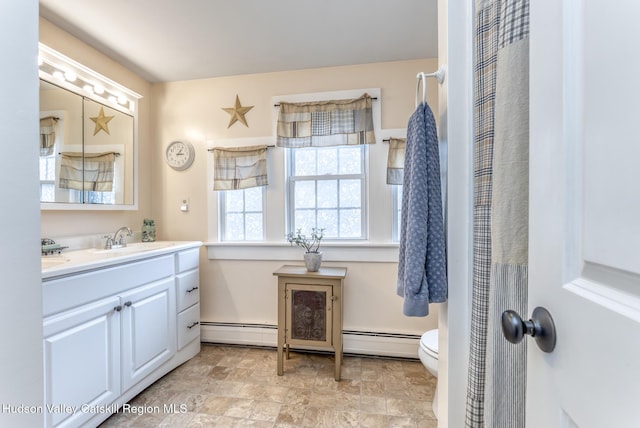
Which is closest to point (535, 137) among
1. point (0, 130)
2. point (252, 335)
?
point (0, 130)

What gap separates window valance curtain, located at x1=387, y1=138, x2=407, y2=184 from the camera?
226 centimetres

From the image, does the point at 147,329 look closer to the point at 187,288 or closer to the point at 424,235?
the point at 187,288

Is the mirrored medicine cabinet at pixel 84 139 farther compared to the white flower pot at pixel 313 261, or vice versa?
the white flower pot at pixel 313 261

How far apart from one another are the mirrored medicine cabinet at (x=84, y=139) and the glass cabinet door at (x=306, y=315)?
64.0 inches

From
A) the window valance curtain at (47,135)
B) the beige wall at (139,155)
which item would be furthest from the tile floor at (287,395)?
the window valance curtain at (47,135)

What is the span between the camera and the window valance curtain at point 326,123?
232 cm

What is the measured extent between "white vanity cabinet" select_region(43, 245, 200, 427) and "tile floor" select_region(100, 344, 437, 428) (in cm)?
19

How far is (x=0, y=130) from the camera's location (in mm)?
671

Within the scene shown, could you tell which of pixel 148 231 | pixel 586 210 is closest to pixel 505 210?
pixel 586 210

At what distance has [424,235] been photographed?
95cm

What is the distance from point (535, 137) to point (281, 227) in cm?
212

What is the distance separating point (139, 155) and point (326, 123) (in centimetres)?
175

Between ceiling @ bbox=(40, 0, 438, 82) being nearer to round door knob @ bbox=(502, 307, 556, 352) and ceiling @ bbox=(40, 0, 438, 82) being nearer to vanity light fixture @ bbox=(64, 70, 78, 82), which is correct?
vanity light fixture @ bbox=(64, 70, 78, 82)

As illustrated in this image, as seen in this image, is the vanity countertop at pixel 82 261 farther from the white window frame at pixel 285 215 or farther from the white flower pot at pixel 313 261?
the white flower pot at pixel 313 261
